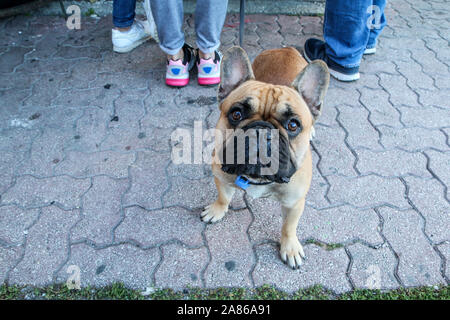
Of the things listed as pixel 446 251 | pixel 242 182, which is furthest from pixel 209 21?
pixel 446 251

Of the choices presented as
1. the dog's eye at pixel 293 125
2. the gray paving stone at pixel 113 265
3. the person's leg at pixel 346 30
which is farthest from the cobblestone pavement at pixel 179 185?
the dog's eye at pixel 293 125

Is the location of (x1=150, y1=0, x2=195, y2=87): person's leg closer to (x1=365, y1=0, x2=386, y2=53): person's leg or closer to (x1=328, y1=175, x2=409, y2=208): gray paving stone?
(x1=328, y1=175, x2=409, y2=208): gray paving stone

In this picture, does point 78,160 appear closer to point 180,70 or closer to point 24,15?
point 180,70

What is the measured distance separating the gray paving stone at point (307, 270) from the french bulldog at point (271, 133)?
71 mm

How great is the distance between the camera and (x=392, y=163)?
305 centimetres

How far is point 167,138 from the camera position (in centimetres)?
324

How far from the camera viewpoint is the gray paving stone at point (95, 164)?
114 inches

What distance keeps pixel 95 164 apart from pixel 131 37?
2358 mm

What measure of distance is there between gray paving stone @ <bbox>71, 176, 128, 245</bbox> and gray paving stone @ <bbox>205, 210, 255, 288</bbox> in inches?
31.3

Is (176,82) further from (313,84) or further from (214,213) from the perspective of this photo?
(313,84)

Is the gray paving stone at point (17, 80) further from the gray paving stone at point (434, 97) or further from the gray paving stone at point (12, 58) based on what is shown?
the gray paving stone at point (434, 97)

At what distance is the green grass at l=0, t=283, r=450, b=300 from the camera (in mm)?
2074

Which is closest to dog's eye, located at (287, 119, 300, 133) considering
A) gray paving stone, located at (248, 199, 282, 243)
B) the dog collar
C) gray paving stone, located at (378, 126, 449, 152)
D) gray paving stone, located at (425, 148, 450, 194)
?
the dog collar
